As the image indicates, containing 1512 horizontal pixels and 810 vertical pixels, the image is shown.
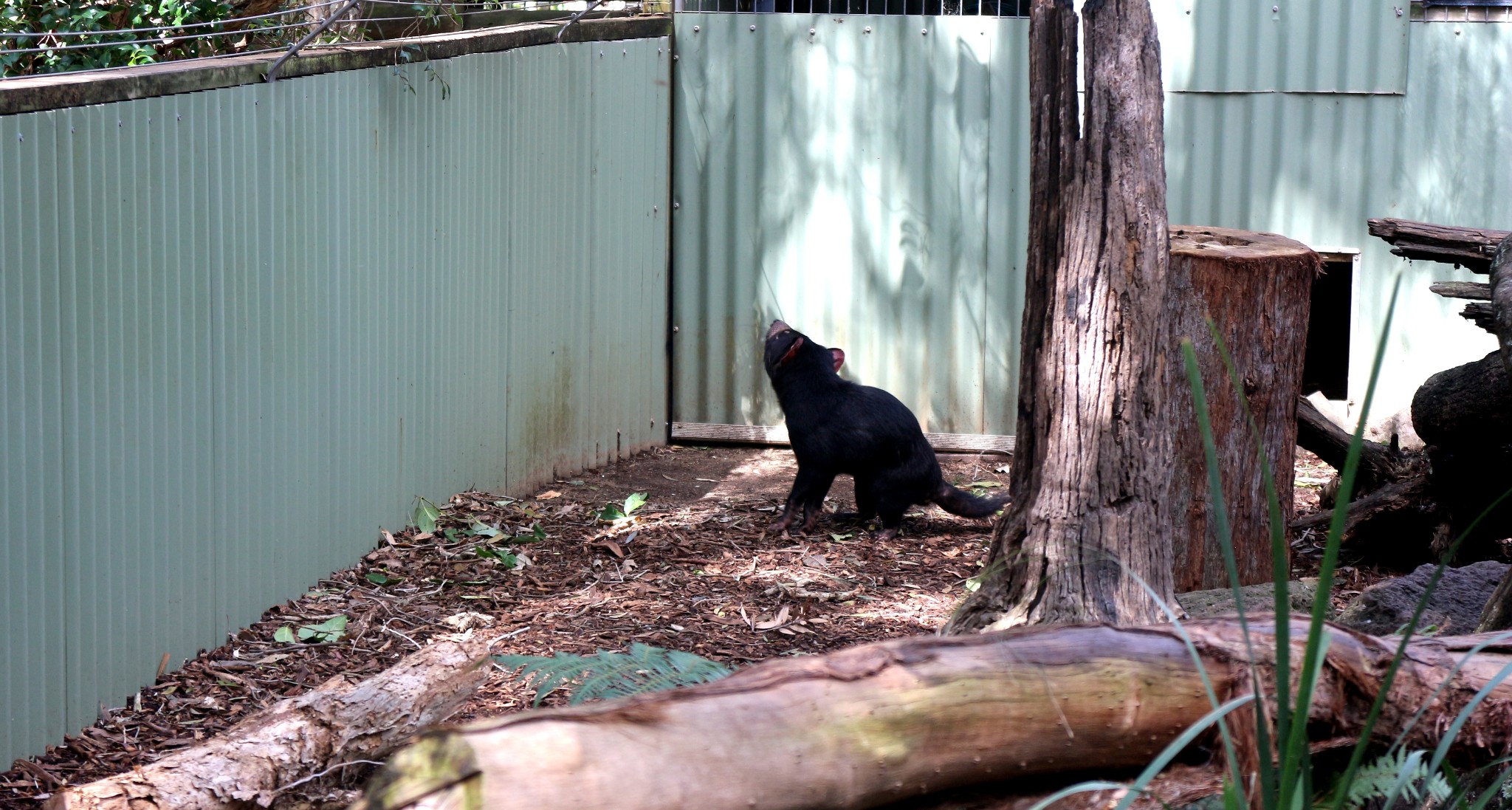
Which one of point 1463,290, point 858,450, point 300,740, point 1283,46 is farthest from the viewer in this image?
point 1283,46

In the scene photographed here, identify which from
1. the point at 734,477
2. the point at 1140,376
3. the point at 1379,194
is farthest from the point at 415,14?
the point at 1379,194

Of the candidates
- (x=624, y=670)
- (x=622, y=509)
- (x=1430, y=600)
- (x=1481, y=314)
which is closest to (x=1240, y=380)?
(x=1481, y=314)

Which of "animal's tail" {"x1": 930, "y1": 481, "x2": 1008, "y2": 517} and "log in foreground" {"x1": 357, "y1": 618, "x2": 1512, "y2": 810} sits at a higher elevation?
"log in foreground" {"x1": 357, "y1": 618, "x2": 1512, "y2": 810}

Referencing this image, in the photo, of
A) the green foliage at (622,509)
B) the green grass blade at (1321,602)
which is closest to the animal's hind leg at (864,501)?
the green foliage at (622,509)

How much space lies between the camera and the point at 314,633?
14.9ft

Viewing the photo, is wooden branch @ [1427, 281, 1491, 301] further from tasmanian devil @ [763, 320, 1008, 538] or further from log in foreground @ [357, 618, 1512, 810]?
log in foreground @ [357, 618, 1512, 810]

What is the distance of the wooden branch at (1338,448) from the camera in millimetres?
5934

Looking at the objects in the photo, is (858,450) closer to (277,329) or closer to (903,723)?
(277,329)

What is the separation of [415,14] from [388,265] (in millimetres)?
1799

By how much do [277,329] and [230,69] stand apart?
879 mm

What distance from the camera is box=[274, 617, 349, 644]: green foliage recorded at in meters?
4.50

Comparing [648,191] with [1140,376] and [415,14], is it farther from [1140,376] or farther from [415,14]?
[1140,376]

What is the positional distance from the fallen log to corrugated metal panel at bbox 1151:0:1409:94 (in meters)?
5.58

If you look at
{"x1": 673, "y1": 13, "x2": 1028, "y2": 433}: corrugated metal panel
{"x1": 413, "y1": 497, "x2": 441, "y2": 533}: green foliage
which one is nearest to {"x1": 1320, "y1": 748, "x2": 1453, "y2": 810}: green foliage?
{"x1": 413, "y1": 497, "x2": 441, "y2": 533}: green foliage
